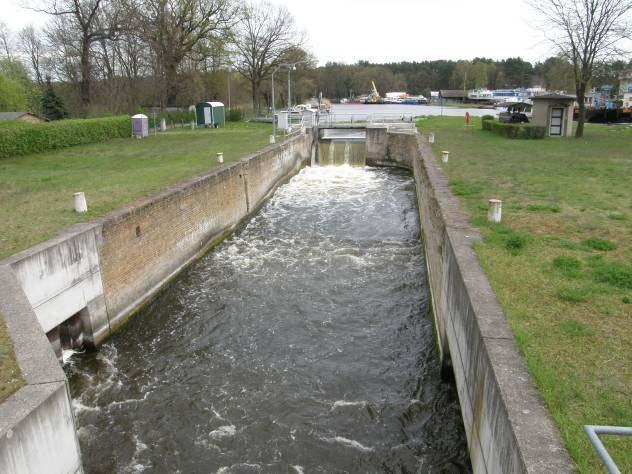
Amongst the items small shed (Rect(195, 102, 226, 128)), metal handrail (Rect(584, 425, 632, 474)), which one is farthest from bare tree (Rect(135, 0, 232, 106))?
metal handrail (Rect(584, 425, 632, 474))

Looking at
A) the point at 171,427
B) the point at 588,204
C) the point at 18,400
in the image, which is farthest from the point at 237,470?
the point at 588,204

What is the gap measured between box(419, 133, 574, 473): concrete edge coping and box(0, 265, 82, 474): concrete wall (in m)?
3.97

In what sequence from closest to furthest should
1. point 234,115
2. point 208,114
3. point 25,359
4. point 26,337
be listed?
point 25,359
point 26,337
point 208,114
point 234,115

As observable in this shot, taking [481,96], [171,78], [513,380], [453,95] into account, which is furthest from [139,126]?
[453,95]

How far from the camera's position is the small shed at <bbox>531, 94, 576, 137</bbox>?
25.2 m

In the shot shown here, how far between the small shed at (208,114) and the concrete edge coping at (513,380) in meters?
31.0

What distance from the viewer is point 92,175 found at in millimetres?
16547

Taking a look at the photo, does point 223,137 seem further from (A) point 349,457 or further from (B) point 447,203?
(A) point 349,457

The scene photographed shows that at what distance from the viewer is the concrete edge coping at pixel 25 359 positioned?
15.0 ft

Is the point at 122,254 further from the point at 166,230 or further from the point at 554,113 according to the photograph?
the point at 554,113

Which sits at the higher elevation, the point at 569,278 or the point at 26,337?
the point at 569,278

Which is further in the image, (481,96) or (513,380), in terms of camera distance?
(481,96)

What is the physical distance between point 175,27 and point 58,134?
1699cm

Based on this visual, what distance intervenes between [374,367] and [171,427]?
325cm
